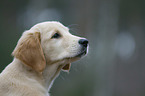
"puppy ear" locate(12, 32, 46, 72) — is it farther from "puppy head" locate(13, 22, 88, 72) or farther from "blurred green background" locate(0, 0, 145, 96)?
"blurred green background" locate(0, 0, 145, 96)

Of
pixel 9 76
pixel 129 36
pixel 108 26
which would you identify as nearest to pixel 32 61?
pixel 9 76

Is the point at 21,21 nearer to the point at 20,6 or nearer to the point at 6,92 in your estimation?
the point at 20,6

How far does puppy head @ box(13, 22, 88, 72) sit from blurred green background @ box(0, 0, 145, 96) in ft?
20.6

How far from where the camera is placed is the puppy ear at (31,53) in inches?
140

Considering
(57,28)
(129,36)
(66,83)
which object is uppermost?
(57,28)

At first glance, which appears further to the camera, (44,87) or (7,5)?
(7,5)

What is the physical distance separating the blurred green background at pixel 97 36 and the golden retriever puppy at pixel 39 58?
633 centimetres

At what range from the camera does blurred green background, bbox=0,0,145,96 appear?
11812mm

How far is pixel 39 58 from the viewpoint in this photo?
3.62 m

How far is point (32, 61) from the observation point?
3588 millimetres

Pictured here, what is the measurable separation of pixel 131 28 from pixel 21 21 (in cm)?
722

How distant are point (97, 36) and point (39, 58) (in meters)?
9.52

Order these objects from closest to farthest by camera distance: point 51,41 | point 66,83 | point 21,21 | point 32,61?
point 32,61 < point 51,41 < point 66,83 < point 21,21

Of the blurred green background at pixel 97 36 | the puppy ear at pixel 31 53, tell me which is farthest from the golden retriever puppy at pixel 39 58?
the blurred green background at pixel 97 36
